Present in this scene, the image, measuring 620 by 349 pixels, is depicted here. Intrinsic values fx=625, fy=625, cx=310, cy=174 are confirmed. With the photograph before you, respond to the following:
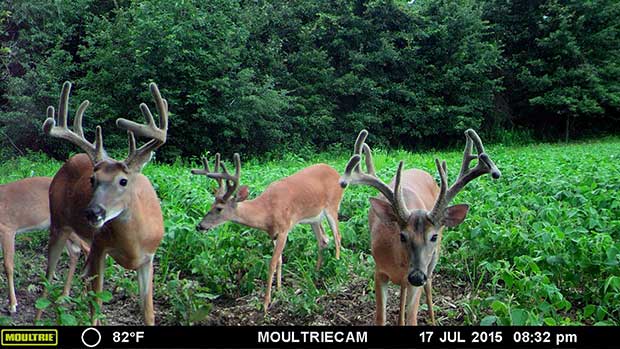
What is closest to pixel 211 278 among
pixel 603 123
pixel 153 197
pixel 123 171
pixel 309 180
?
pixel 153 197

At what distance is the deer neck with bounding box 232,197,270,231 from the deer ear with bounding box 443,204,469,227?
2.03 m

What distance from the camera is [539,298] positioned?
3357 millimetres

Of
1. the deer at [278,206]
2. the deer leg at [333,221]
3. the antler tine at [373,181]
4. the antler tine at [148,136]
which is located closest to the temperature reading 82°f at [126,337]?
the antler tine at [148,136]

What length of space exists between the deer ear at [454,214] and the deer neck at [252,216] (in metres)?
2.03

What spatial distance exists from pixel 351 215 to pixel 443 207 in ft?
10.5

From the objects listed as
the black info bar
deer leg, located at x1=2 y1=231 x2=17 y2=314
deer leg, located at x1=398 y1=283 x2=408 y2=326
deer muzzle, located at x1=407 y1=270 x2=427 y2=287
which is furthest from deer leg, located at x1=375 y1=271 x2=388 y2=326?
deer leg, located at x1=2 y1=231 x2=17 y2=314

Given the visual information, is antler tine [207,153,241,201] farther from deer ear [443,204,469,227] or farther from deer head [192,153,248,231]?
deer ear [443,204,469,227]

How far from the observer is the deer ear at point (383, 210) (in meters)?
3.23

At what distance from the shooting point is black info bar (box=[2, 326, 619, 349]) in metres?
2.70

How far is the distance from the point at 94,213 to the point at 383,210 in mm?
1430

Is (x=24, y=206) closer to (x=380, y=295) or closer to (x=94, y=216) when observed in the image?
(x=94, y=216)

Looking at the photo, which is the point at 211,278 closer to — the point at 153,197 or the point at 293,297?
the point at 293,297

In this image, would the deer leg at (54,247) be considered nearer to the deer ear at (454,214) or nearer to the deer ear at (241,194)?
the deer ear at (241,194)

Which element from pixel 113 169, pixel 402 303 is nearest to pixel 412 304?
pixel 402 303
